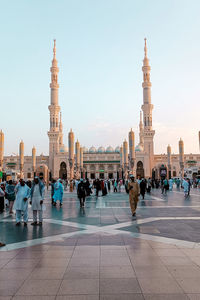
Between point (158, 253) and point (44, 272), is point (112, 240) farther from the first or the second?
point (44, 272)

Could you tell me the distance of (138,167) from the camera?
80625 millimetres

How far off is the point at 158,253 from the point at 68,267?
63.5 inches

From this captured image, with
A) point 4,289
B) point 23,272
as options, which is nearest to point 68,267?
point 23,272

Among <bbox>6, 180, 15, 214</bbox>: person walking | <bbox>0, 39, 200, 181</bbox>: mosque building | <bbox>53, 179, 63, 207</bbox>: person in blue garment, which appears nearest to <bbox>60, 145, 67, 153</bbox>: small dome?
<bbox>0, 39, 200, 181</bbox>: mosque building

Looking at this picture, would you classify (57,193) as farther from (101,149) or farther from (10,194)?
(101,149)

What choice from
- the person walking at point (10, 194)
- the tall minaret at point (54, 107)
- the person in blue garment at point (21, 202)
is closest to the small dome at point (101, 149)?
the tall minaret at point (54, 107)

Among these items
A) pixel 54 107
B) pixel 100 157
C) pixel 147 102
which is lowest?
pixel 100 157

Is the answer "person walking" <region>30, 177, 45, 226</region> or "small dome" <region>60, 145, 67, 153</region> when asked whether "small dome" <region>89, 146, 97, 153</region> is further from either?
"person walking" <region>30, 177, 45, 226</region>

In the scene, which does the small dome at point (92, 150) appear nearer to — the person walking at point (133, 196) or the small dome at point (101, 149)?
the small dome at point (101, 149)

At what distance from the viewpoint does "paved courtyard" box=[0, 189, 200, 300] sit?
9.78 feet

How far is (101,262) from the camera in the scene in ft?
13.1

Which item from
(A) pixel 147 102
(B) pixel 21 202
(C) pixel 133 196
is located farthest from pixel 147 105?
(B) pixel 21 202

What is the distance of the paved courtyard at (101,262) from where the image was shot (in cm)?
298

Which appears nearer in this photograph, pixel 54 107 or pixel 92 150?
pixel 54 107
